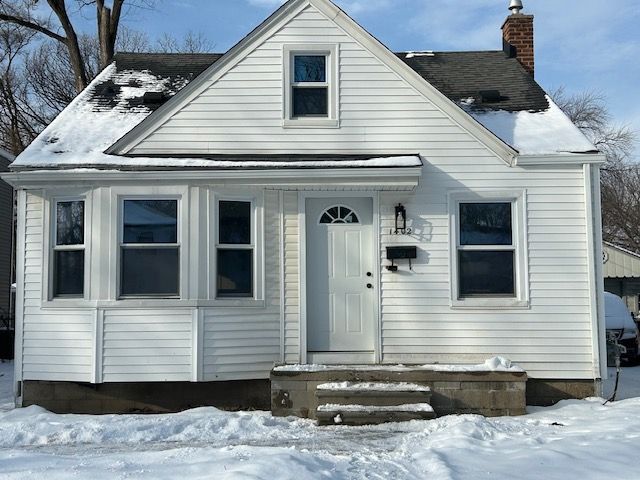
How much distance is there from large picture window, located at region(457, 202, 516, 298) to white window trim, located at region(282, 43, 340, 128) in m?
2.27

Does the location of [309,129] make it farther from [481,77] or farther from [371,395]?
[481,77]

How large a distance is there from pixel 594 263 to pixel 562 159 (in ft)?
4.92

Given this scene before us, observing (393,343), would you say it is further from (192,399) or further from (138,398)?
(138,398)

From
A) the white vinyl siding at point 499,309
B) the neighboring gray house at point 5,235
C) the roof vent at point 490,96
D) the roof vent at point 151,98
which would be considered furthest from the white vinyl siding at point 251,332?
the neighboring gray house at point 5,235

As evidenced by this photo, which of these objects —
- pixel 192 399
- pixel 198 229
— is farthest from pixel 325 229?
pixel 192 399

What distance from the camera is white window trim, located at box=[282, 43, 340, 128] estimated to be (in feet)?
28.6

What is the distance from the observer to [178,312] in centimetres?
817

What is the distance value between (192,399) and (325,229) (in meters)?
2.96

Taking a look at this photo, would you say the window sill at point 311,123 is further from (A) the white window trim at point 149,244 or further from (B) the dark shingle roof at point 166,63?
(B) the dark shingle roof at point 166,63

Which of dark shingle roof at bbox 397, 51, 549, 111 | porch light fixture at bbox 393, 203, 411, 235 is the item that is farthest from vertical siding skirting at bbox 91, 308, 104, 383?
dark shingle roof at bbox 397, 51, 549, 111

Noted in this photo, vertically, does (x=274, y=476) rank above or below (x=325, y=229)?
below

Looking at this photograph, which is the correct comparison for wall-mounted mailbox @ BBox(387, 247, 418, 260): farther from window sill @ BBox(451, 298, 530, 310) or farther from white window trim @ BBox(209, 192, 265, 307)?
white window trim @ BBox(209, 192, 265, 307)

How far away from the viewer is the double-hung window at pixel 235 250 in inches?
331

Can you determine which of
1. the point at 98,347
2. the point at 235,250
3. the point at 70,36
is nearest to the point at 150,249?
the point at 235,250
